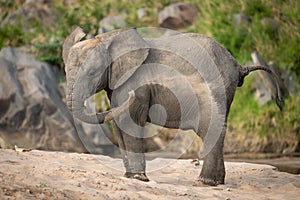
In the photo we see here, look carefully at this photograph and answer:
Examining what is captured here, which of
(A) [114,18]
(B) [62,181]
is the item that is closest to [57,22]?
(A) [114,18]

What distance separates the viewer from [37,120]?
17.8 metres

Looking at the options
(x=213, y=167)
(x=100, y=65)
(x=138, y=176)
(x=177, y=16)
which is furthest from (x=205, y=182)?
(x=177, y=16)

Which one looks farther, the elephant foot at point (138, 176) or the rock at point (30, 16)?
the rock at point (30, 16)

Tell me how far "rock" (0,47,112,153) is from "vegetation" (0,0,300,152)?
1783 mm

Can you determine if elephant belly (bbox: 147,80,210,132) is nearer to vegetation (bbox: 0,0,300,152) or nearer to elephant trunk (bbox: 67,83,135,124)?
elephant trunk (bbox: 67,83,135,124)

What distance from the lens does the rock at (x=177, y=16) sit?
22078mm

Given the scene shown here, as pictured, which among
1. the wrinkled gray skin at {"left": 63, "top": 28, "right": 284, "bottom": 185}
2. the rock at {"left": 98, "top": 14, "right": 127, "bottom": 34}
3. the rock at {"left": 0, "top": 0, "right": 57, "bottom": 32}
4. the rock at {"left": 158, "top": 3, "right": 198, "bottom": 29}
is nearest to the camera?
the wrinkled gray skin at {"left": 63, "top": 28, "right": 284, "bottom": 185}

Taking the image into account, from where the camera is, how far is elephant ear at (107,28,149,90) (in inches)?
343

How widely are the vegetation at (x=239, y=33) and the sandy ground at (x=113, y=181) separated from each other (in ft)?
18.0

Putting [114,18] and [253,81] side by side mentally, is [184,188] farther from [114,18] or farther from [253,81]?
[114,18]

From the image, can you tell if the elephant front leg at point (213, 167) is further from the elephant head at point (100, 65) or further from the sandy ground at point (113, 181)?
the elephant head at point (100, 65)

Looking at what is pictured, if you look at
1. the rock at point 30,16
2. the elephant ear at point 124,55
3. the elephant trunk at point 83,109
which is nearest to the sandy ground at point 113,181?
the elephant trunk at point 83,109

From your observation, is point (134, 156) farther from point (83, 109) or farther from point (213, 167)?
point (213, 167)

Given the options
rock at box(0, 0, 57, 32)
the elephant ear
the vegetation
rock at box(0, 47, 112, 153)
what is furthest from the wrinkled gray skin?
rock at box(0, 0, 57, 32)
